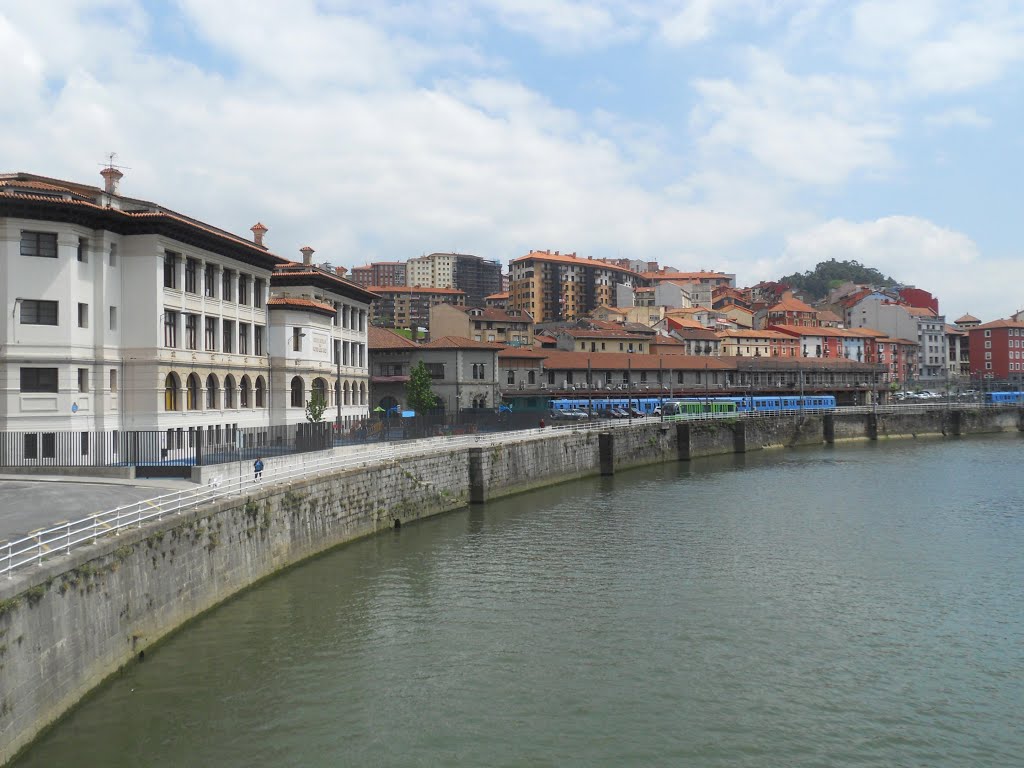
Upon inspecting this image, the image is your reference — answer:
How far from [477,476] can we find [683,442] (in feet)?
113

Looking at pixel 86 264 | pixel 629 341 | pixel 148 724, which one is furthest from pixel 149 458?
pixel 629 341

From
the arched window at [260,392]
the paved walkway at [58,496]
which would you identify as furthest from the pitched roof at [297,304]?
the paved walkway at [58,496]

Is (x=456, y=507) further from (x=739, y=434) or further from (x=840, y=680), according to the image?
(x=739, y=434)

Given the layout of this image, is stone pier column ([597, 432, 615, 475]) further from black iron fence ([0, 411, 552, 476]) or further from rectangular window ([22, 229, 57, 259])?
rectangular window ([22, 229, 57, 259])

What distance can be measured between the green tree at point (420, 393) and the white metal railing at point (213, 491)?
14.0 m

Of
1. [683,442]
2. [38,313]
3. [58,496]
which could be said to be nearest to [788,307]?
[683,442]

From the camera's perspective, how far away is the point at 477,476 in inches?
1866

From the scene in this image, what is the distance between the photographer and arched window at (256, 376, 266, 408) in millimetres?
51719

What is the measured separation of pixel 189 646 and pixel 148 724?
4316 mm

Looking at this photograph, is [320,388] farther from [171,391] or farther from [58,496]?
[58,496]

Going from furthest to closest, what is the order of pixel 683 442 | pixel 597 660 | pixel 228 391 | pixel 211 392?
pixel 683 442
pixel 228 391
pixel 211 392
pixel 597 660

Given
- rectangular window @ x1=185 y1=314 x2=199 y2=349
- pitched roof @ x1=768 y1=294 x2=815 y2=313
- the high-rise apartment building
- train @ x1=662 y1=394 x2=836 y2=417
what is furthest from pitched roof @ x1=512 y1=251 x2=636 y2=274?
rectangular window @ x1=185 y1=314 x2=199 y2=349

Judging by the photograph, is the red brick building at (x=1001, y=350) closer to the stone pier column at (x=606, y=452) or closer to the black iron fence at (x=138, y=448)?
the stone pier column at (x=606, y=452)

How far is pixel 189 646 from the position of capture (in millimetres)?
21641
